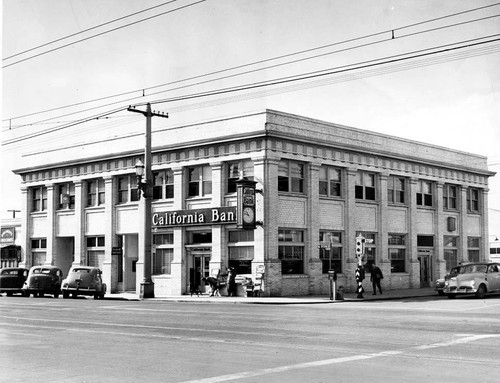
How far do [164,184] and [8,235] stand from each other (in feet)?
67.3

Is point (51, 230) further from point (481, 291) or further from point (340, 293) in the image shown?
point (481, 291)

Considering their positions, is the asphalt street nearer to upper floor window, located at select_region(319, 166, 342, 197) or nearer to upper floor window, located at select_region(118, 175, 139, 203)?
upper floor window, located at select_region(319, 166, 342, 197)

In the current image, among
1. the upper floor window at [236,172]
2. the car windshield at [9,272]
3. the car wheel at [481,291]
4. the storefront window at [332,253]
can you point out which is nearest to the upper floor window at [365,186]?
the storefront window at [332,253]

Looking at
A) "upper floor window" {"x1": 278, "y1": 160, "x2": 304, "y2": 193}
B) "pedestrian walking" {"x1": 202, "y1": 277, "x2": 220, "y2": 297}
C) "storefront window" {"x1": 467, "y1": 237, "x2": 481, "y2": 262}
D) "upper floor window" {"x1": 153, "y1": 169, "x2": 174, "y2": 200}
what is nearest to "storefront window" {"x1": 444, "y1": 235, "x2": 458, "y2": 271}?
"storefront window" {"x1": 467, "y1": 237, "x2": 481, "y2": 262}

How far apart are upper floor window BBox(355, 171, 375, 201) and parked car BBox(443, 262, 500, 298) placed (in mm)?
8840

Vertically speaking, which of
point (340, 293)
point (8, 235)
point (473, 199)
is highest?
point (473, 199)

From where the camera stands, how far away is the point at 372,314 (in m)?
22.0

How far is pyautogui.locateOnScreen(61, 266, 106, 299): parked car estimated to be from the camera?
37.0 meters

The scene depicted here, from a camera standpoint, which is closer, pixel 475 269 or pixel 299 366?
pixel 299 366

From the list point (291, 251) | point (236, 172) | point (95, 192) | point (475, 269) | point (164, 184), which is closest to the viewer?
point (475, 269)

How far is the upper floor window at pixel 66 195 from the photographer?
45.6 meters

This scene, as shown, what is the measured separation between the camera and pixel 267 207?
35031 millimetres

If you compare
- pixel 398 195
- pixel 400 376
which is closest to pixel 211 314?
pixel 400 376

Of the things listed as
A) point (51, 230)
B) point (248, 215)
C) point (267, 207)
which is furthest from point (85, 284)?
point (51, 230)
